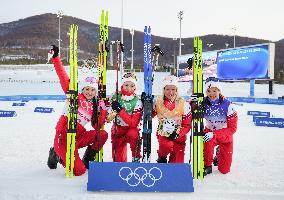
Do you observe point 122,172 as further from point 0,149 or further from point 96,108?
point 0,149

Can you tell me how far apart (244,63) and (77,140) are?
84.6 ft

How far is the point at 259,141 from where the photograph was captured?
28.5ft

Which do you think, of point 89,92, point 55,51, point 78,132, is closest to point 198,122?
point 89,92

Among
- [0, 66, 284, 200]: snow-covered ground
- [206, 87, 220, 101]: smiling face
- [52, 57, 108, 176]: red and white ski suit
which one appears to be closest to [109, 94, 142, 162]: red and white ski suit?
[52, 57, 108, 176]: red and white ski suit

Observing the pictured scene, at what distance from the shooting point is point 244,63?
95.1 ft

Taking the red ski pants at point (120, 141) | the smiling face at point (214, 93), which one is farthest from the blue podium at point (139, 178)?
the smiling face at point (214, 93)

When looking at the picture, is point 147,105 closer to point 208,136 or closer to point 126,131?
point 126,131

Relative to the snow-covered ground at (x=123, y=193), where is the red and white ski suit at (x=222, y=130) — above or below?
above

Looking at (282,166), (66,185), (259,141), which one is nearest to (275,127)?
(259,141)

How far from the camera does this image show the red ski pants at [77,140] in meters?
5.01

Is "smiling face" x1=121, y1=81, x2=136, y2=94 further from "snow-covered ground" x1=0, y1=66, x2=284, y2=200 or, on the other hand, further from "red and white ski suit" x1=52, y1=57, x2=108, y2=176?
"snow-covered ground" x1=0, y1=66, x2=284, y2=200

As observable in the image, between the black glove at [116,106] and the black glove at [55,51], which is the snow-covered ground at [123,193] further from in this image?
the black glove at [55,51]

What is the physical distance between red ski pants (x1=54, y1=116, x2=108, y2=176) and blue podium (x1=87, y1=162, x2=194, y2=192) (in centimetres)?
81

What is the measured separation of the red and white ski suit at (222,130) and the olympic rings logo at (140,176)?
4.37 feet
